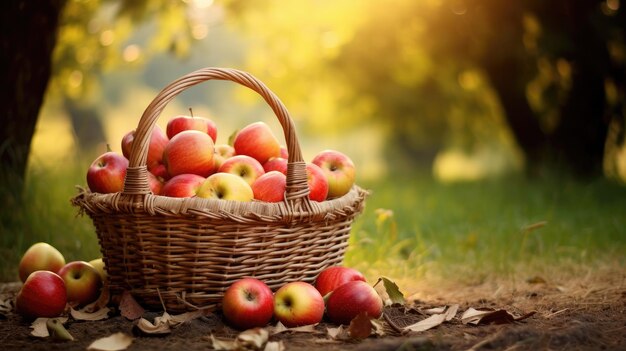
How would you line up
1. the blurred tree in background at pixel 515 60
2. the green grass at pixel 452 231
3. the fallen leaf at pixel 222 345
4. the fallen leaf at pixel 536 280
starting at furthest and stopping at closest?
the blurred tree in background at pixel 515 60 < the green grass at pixel 452 231 < the fallen leaf at pixel 536 280 < the fallen leaf at pixel 222 345

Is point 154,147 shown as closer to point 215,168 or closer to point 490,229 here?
point 215,168

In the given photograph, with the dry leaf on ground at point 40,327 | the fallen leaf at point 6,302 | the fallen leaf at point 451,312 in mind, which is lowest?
the fallen leaf at point 451,312

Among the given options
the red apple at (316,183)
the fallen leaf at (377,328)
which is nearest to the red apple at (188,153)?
the red apple at (316,183)

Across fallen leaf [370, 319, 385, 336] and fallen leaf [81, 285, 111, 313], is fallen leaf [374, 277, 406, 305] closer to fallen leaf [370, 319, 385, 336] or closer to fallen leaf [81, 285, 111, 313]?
fallen leaf [370, 319, 385, 336]

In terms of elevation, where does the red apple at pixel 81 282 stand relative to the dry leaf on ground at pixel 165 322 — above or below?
above

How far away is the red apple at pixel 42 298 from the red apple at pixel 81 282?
0.13 meters

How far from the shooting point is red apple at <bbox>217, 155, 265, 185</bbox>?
2.75 metres

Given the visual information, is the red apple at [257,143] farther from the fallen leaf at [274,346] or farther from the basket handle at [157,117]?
the fallen leaf at [274,346]

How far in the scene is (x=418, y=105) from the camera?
12.8 metres

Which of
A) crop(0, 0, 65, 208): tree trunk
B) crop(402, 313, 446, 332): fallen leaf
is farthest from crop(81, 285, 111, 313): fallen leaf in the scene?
crop(0, 0, 65, 208): tree trunk

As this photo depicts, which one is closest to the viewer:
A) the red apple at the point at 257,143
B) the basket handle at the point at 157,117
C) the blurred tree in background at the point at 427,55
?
the basket handle at the point at 157,117

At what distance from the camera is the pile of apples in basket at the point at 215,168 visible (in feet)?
8.55

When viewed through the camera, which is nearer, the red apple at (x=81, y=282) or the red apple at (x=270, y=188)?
the red apple at (x=270, y=188)

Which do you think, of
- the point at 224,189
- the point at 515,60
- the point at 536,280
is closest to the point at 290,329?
the point at 224,189
